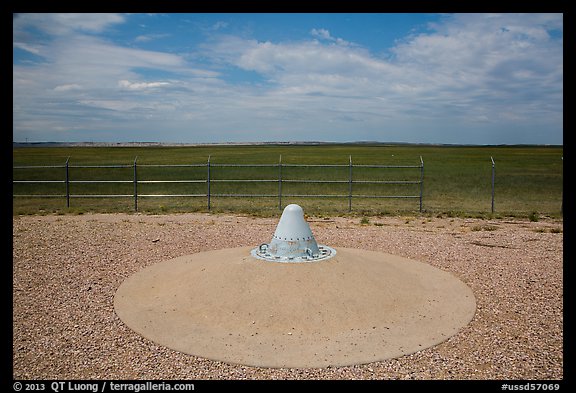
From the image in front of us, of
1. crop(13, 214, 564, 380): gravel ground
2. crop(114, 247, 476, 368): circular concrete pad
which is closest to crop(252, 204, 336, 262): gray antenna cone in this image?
crop(114, 247, 476, 368): circular concrete pad

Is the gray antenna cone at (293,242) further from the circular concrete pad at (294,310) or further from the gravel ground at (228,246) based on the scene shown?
the gravel ground at (228,246)

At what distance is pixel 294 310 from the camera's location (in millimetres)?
6625

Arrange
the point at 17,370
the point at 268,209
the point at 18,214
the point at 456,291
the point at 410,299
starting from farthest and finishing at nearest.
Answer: the point at 268,209 → the point at 18,214 → the point at 456,291 → the point at 410,299 → the point at 17,370

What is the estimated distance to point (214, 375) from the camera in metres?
5.16

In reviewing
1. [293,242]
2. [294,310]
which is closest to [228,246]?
[293,242]

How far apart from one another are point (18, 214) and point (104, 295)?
11.1 metres

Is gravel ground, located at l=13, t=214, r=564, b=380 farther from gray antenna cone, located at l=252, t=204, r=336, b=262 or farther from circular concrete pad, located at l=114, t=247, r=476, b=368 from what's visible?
gray antenna cone, located at l=252, t=204, r=336, b=262

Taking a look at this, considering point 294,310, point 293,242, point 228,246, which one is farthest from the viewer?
point 228,246

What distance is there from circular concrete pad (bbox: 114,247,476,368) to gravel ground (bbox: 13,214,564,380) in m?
0.21

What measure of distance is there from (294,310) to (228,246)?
201 inches

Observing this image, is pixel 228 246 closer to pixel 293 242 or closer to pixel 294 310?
pixel 293 242

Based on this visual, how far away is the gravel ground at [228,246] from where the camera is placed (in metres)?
5.32
